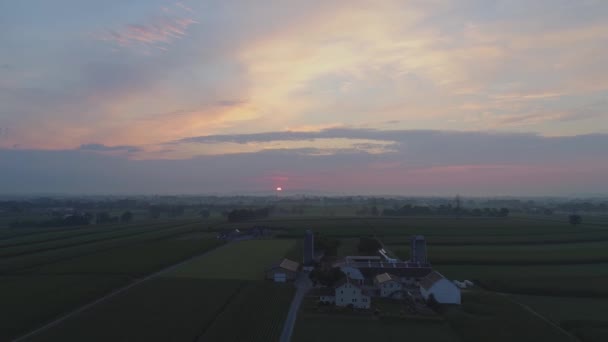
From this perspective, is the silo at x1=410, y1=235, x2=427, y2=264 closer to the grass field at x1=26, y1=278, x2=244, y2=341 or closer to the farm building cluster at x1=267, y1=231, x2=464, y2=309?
the farm building cluster at x1=267, y1=231, x2=464, y2=309

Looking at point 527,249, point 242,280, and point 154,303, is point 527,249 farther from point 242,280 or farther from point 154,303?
point 154,303

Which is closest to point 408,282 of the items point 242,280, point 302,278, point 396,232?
point 302,278

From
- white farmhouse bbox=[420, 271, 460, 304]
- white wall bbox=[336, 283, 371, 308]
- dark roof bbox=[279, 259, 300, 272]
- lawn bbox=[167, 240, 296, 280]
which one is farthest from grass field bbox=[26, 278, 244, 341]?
white farmhouse bbox=[420, 271, 460, 304]

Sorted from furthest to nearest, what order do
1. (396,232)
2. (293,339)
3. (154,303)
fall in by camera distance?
(396,232) < (154,303) < (293,339)

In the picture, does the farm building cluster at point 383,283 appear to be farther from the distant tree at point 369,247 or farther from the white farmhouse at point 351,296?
the distant tree at point 369,247

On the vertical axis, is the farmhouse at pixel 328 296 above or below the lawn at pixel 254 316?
above

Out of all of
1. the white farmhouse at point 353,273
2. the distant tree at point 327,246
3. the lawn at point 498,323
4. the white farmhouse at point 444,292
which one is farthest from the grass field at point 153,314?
the distant tree at point 327,246

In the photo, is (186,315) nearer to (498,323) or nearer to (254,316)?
(254,316)

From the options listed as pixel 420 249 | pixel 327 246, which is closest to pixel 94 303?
pixel 327 246
